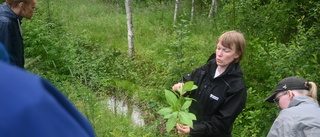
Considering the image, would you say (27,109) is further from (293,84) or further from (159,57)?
(159,57)

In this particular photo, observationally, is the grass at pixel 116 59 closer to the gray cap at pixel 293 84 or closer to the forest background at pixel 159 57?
the forest background at pixel 159 57

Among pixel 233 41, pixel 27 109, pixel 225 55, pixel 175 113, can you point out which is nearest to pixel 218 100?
pixel 225 55

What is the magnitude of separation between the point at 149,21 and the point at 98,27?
8.46 feet

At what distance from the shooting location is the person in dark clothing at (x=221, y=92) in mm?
2137

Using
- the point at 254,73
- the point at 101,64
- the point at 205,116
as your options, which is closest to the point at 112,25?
the point at 101,64

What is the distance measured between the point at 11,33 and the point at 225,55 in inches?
93.7

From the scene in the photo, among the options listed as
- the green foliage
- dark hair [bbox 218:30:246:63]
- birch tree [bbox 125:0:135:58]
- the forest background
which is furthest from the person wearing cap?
birch tree [bbox 125:0:135:58]

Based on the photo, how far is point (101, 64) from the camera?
7.57m

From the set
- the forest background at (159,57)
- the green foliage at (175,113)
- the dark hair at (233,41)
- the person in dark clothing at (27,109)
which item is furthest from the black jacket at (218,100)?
the person in dark clothing at (27,109)

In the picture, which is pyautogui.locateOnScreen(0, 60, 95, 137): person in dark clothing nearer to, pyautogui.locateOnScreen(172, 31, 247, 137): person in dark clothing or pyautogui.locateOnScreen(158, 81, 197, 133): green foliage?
pyautogui.locateOnScreen(158, 81, 197, 133): green foliage

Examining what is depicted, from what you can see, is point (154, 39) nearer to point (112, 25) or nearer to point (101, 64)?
point (112, 25)

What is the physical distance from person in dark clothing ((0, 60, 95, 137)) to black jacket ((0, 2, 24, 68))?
276 cm

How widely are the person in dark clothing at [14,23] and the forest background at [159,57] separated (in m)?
0.80

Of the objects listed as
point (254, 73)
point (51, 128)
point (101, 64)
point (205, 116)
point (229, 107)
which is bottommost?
point (101, 64)
